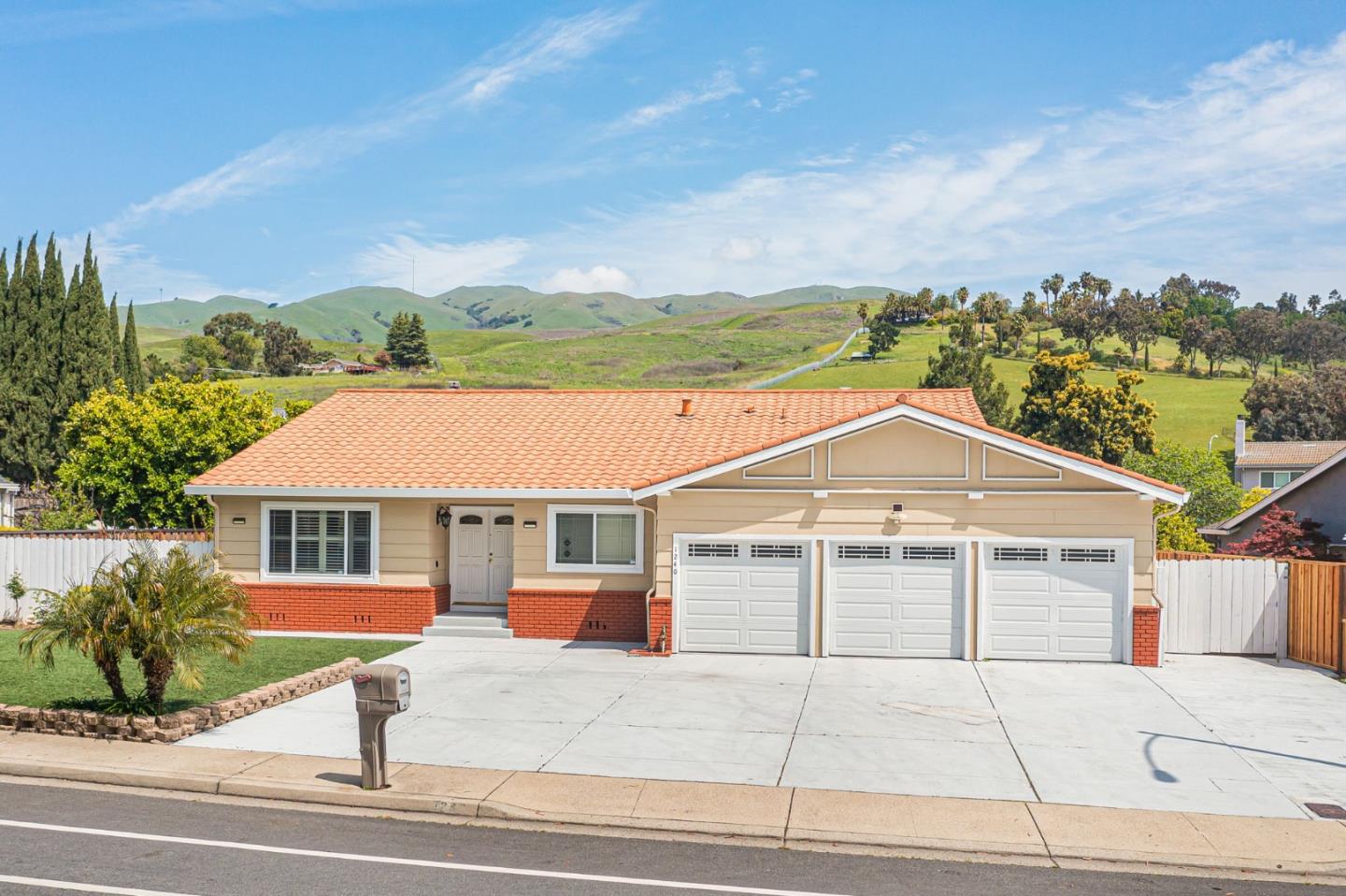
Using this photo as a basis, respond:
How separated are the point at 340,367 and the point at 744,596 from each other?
3961 inches

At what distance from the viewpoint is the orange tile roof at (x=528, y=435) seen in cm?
2047

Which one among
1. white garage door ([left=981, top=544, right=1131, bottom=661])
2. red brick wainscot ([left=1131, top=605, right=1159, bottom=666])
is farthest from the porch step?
red brick wainscot ([left=1131, top=605, right=1159, bottom=666])

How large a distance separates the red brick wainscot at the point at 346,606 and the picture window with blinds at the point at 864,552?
7.73m

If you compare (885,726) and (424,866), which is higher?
(424,866)

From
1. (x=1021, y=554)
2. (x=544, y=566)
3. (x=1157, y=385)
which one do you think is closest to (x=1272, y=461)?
(x=1157, y=385)

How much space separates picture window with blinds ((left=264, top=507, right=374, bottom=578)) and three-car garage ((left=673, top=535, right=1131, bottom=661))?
6.36 meters

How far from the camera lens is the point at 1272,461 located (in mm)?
59125

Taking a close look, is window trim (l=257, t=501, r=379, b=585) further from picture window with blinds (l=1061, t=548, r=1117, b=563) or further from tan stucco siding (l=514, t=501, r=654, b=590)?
picture window with blinds (l=1061, t=548, r=1117, b=563)

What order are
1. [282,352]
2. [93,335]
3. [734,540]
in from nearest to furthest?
[734,540]
[93,335]
[282,352]

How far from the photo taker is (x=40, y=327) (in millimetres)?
51219

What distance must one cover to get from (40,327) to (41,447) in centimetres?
571

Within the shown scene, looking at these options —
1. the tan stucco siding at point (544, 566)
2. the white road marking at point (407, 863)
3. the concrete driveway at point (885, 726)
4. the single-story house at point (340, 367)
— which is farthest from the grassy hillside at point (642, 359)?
the white road marking at point (407, 863)

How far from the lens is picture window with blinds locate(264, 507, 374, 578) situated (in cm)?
2083

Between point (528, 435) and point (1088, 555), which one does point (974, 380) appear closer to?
point (528, 435)
